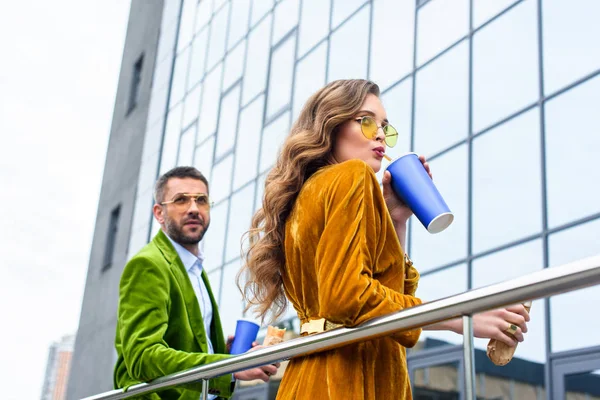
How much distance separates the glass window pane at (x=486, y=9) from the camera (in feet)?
31.9

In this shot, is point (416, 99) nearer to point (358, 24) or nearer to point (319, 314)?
point (358, 24)

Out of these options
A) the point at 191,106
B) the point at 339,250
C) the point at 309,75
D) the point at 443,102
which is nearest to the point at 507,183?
the point at 443,102

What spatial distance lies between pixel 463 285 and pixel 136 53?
50.2 ft

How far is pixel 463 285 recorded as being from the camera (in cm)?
923

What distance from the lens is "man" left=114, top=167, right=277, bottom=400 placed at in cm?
328

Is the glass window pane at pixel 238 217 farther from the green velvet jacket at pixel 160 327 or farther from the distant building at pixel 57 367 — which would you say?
the distant building at pixel 57 367

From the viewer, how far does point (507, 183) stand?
29.4ft

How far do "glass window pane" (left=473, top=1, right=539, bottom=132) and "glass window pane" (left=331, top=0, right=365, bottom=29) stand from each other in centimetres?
303

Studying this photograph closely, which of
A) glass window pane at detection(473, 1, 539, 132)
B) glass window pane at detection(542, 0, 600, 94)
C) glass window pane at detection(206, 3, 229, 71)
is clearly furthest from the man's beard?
glass window pane at detection(206, 3, 229, 71)

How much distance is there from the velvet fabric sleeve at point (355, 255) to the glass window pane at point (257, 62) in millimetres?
12714

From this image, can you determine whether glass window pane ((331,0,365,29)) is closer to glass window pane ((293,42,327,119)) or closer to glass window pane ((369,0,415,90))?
glass window pane ((293,42,327,119))

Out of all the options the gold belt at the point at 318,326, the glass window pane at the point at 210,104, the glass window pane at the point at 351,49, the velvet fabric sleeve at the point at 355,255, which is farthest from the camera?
the glass window pane at the point at 210,104

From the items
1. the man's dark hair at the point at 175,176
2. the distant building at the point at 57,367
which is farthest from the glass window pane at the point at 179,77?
the distant building at the point at 57,367

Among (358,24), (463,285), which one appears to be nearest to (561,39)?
(463,285)
